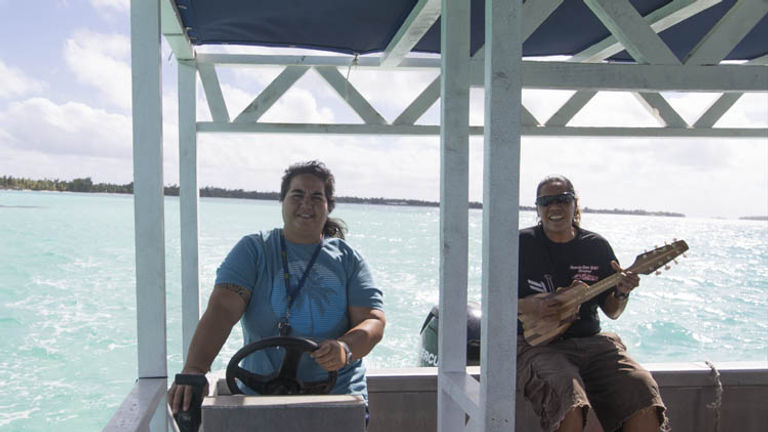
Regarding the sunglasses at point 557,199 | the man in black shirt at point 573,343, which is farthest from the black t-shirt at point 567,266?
the sunglasses at point 557,199

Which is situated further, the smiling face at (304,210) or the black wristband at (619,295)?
the black wristband at (619,295)

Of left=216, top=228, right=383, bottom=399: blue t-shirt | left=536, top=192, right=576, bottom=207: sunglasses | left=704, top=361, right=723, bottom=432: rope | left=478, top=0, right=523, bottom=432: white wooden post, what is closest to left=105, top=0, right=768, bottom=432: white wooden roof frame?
left=478, top=0, right=523, bottom=432: white wooden post

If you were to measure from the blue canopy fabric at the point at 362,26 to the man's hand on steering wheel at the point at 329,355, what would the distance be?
1632 millimetres

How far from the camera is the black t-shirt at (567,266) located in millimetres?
2789

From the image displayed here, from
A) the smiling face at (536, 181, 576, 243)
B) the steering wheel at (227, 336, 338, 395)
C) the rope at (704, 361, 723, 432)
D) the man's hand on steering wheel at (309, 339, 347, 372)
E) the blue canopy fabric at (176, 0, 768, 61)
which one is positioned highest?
the blue canopy fabric at (176, 0, 768, 61)

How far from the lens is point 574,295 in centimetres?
266

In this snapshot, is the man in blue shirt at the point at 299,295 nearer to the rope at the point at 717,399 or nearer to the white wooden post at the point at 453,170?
the white wooden post at the point at 453,170

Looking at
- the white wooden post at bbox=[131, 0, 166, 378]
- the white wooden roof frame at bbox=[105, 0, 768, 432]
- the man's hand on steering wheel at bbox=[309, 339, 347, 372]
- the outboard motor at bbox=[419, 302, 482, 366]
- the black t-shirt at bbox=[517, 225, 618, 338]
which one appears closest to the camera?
the white wooden roof frame at bbox=[105, 0, 768, 432]

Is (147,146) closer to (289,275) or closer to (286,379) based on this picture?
(289,275)

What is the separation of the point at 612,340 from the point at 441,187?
121cm

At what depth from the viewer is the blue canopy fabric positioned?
2.80 m

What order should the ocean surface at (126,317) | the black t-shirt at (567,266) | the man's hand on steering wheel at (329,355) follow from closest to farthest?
1. the man's hand on steering wheel at (329,355)
2. the black t-shirt at (567,266)
3. the ocean surface at (126,317)

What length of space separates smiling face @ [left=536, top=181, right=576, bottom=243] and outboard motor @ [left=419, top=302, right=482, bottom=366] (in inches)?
42.5

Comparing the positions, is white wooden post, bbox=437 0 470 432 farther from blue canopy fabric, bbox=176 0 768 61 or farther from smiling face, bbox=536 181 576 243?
smiling face, bbox=536 181 576 243
